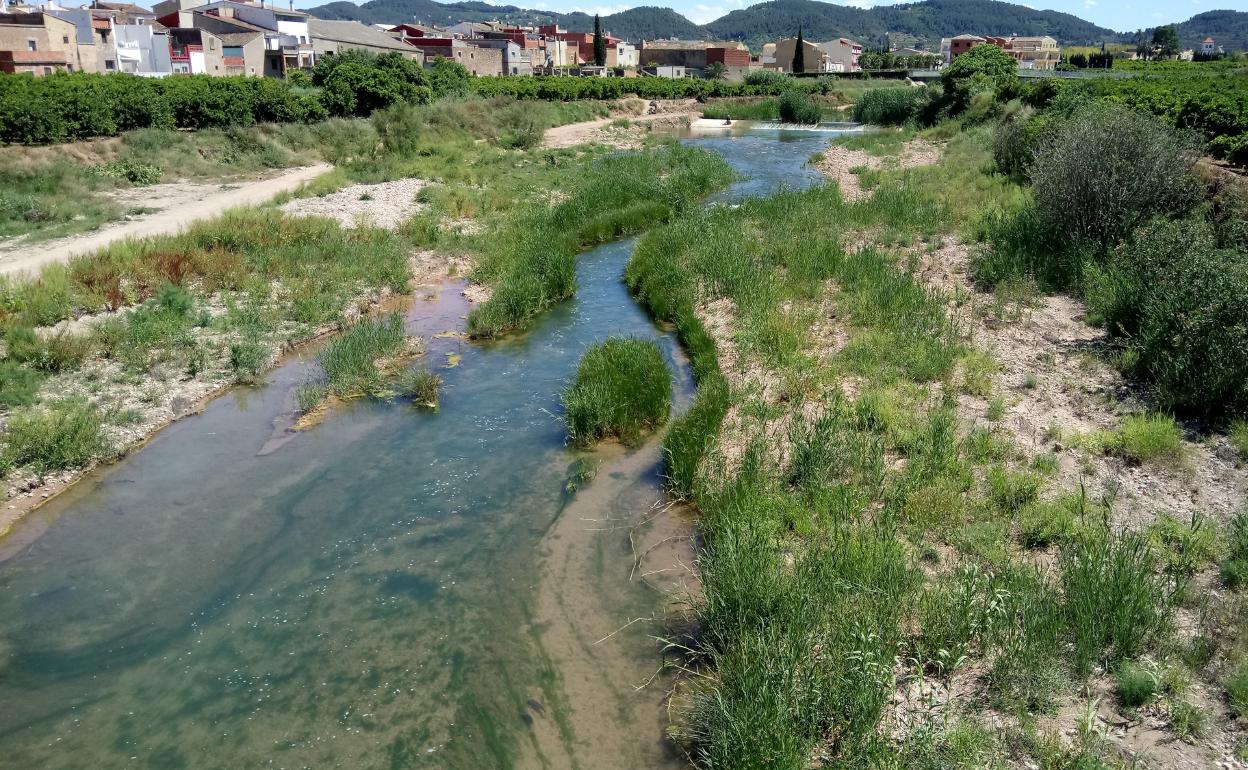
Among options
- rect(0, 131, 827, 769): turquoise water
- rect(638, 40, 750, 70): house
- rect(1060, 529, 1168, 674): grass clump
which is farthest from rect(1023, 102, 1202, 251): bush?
rect(638, 40, 750, 70): house

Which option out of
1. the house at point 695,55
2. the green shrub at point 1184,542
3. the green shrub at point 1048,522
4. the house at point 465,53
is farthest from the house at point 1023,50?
the green shrub at point 1184,542

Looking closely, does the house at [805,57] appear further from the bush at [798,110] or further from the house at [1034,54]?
the bush at [798,110]

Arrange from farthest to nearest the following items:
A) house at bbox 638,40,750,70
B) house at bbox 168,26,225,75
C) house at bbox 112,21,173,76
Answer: house at bbox 638,40,750,70 < house at bbox 168,26,225,75 < house at bbox 112,21,173,76

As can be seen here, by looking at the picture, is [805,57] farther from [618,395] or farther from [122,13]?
[618,395]

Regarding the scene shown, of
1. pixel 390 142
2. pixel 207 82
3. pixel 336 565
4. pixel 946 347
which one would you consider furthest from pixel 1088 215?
pixel 207 82

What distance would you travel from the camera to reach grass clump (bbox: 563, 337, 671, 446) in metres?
12.9

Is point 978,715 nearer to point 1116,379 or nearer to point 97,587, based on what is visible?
point 1116,379

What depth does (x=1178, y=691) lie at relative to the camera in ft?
21.1

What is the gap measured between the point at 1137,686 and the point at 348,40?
10209cm

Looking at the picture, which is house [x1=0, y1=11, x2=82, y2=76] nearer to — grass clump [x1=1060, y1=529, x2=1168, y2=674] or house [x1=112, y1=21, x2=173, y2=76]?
house [x1=112, y1=21, x2=173, y2=76]

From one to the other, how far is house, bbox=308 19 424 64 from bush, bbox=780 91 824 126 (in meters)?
40.5

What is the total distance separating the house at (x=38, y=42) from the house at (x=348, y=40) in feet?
80.6

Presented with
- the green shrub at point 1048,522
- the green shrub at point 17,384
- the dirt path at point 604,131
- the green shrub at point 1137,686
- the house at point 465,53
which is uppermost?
the house at point 465,53

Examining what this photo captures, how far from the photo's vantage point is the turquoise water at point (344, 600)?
24.3 ft
